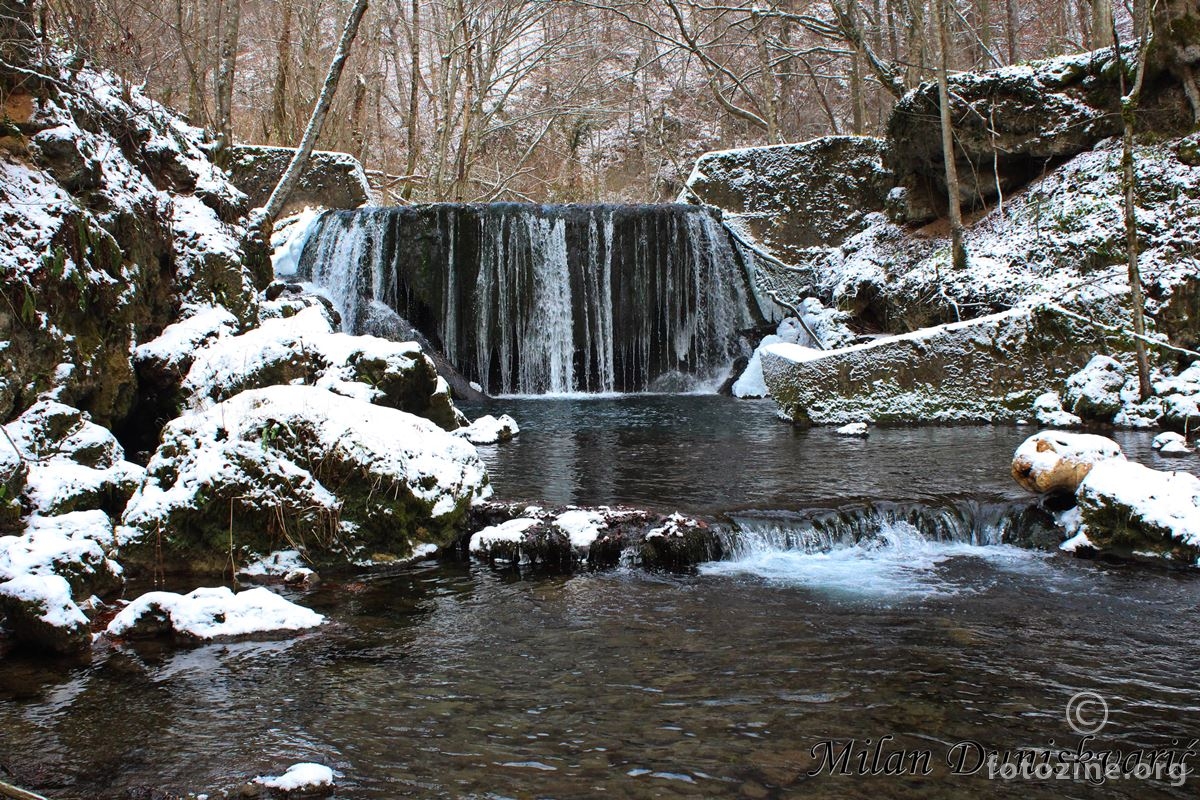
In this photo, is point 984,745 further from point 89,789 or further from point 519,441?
point 519,441

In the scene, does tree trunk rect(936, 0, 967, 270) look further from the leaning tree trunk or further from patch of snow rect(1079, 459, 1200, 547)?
patch of snow rect(1079, 459, 1200, 547)

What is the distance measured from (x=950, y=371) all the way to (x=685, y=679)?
838cm

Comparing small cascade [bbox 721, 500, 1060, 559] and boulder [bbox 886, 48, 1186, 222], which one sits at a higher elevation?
boulder [bbox 886, 48, 1186, 222]

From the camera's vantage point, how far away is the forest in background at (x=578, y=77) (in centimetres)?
1880

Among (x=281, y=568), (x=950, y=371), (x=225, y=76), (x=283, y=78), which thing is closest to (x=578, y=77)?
(x=283, y=78)

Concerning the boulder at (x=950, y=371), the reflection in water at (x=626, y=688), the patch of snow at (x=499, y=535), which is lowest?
the reflection in water at (x=626, y=688)

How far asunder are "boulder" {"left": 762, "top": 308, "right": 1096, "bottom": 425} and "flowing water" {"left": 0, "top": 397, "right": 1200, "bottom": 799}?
16.0 ft

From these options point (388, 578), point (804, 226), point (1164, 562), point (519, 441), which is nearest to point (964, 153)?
point (804, 226)

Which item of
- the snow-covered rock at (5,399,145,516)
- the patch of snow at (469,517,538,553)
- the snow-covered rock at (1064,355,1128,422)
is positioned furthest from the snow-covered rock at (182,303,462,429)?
the snow-covered rock at (1064,355,1128,422)

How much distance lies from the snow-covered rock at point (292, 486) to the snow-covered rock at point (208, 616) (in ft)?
3.02

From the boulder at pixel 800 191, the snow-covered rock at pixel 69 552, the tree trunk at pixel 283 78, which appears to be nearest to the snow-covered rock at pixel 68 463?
the snow-covered rock at pixel 69 552

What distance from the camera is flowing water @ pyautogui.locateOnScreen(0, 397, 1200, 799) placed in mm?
2961

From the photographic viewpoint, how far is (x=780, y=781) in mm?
2879

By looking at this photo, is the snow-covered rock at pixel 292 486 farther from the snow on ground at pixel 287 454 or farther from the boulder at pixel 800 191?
the boulder at pixel 800 191
